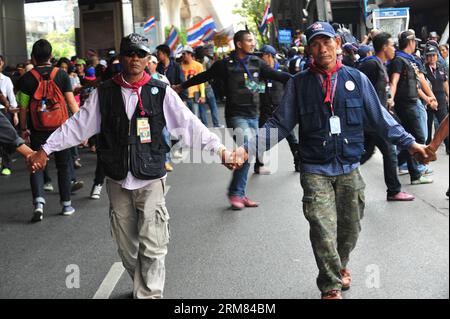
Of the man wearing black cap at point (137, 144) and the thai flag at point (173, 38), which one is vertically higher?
the thai flag at point (173, 38)

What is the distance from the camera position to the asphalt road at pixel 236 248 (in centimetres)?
502

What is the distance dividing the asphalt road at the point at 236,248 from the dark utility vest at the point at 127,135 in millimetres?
973

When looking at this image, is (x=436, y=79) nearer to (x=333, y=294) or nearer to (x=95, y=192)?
(x=95, y=192)

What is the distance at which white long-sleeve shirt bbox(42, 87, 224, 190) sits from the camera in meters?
4.61

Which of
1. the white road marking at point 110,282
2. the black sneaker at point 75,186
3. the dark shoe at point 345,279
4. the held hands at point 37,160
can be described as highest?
the held hands at point 37,160

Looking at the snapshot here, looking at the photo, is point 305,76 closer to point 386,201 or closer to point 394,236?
point 394,236

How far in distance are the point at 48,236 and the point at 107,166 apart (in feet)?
8.49

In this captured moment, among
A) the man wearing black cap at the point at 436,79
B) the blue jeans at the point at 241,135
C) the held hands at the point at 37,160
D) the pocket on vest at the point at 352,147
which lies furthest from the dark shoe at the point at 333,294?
the man wearing black cap at the point at 436,79

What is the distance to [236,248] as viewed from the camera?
609 cm

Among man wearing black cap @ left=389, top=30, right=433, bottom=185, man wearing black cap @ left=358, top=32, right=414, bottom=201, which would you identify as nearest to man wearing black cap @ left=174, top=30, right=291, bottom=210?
man wearing black cap @ left=358, top=32, right=414, bottom=201

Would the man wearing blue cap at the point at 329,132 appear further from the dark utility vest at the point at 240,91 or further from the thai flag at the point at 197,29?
the thai flag at the point at 197,29

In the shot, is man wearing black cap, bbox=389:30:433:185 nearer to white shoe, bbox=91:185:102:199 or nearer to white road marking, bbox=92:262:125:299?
white road marking, bbox=92:262:125:299

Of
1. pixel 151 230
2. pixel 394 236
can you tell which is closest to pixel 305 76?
pixel 151 230

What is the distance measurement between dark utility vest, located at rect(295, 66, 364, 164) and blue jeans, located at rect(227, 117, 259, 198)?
3.15 m
